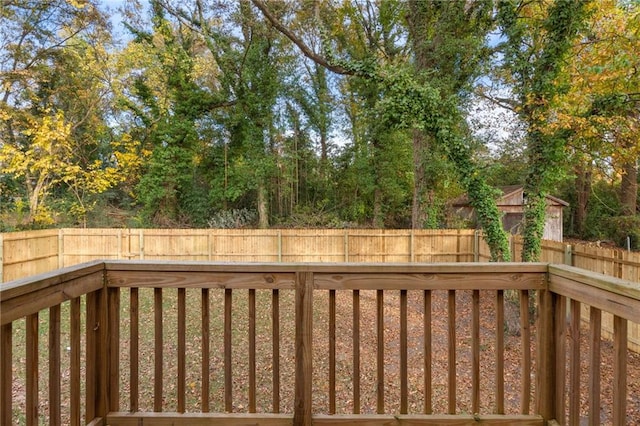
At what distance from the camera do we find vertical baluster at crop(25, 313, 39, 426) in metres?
1.19

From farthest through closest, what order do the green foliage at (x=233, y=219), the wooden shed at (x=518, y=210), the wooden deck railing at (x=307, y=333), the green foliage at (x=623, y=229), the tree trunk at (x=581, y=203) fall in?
the tree trunk at (x=581, y=203)
the wooden shed at (x=518, y=210)
the green foliage at (x=233, y=219)
the green foliage at (x=623, y=229)
the wooden deck railing at (x=307, y=333)

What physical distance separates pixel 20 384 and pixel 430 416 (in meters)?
4.02

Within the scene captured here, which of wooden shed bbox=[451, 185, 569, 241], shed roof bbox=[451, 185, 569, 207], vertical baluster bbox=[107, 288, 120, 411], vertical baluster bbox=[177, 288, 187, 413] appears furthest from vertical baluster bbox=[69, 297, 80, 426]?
wooden shed bbox=[451, 185, 569, 241]

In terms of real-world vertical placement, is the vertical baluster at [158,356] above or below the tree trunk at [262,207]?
below

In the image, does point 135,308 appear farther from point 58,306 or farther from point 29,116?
point 29,116

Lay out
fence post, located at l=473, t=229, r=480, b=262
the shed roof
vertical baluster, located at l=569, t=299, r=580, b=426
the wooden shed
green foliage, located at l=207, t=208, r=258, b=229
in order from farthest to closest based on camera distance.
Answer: the wooden shed → the shed roof → green foliage, located at l=207, t=208, r=258, b=229 → fence post, located at l=473, t=229, r=480, b=262 → vertical baluster, located at l=569, t=299, r=580, b=426

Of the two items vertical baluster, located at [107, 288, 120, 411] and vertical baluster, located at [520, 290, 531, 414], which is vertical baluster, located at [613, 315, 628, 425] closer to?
vertical baluster, located at [520, 290, 531, 414]

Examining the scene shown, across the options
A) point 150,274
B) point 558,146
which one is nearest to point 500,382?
point 150,274

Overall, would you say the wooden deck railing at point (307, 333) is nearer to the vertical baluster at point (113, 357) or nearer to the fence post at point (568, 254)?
the vertical baluster at point (113, 357)

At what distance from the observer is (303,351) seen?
5.15 ft

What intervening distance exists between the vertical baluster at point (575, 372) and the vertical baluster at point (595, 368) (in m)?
0.07

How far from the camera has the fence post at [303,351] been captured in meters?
1.55

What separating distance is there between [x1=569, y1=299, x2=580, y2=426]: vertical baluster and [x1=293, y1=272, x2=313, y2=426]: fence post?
1.04 metres

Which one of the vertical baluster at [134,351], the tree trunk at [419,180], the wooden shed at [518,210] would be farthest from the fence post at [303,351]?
the wooden shed at [518,210]
